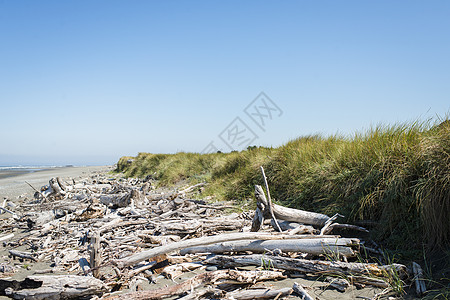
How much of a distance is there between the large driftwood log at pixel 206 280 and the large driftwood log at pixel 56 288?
401 mm

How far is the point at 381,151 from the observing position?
5.77 m

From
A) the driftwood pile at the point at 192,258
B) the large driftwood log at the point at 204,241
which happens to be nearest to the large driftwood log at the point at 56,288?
the driftwood pile at the point at 192,258

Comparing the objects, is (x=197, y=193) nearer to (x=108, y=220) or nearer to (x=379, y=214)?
(x=108, y=220)

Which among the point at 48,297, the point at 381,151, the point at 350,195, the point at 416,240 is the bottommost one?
the point at 48,297

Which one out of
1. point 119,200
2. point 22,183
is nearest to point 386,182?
point 119,200

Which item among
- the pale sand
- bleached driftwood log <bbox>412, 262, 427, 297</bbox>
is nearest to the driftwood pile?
bleached driftwood log <bbox>412, 262, 427, 297</bbox>

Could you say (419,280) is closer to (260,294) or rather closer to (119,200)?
(260,294)

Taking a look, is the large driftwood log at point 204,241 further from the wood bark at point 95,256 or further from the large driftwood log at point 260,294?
the large driftwood log at point 260,294

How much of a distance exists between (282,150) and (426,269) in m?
5.89

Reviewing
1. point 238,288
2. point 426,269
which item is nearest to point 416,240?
point 426,269

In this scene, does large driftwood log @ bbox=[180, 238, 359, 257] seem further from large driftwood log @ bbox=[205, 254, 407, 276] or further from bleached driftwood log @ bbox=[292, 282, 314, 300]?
bleached driftwood log @ bbox=[292, 282, 314, 300]

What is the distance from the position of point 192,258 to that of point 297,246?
1686 mm

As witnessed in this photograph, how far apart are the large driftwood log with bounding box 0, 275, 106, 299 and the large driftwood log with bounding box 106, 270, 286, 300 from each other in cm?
40

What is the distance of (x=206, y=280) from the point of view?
382 centimetres
